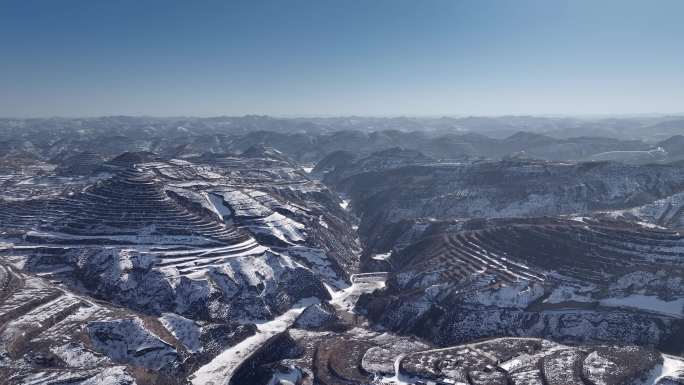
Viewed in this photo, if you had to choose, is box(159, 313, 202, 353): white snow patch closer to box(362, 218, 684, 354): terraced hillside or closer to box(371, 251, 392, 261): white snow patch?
box(362, 218, 684, 354): terraced hillside

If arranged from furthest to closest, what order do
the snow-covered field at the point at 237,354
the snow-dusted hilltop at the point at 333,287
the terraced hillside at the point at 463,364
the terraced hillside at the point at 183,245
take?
1. the terraced hillside at the point at 183,245
2. the snow-covered field at the point at 237,354
3. the snow-dusted hilltop at the point at 333,287
4. the terraced hillside at the point at 463,364

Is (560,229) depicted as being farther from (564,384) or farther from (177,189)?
(177,189)

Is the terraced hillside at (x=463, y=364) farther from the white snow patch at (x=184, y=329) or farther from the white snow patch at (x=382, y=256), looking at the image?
the white snow patch at (x=382, y=256)

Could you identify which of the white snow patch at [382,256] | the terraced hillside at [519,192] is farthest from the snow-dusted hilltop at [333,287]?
the terraced hillside at [519,192]

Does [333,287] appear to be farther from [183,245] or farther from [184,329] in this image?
[184,329]

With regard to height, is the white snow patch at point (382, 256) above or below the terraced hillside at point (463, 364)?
below

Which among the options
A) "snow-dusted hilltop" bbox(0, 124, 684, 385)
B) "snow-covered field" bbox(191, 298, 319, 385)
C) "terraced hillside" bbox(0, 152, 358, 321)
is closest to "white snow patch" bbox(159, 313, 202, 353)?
"snow-dusted hilltop" bbox(0, 124, 684, 385)

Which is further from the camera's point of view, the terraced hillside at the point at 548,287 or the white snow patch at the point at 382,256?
the white snow patch at the point at 382,256

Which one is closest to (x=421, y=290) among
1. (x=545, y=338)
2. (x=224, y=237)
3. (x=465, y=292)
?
(x=465, y=292)
